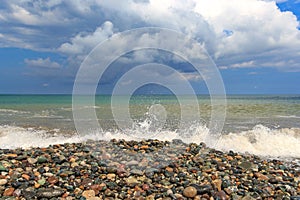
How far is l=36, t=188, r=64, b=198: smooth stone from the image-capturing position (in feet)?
13.8

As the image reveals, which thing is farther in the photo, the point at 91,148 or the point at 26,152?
the point at 91,148

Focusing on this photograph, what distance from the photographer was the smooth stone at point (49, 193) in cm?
420

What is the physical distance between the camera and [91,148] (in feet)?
21.3

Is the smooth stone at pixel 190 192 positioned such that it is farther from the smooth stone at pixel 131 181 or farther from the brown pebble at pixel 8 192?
the brown pebble at pixel 8 192

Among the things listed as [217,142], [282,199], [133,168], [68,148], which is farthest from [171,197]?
[217,142]

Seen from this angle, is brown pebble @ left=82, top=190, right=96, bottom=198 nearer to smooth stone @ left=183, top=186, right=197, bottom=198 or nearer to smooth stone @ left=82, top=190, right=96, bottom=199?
smooth stone @ left=82, top=190, right=96, bottom=199

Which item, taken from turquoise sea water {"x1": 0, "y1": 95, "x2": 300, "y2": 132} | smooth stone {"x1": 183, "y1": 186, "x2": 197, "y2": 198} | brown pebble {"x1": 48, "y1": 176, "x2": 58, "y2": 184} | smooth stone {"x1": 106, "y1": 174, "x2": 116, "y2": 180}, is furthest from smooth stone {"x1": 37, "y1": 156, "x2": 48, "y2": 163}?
turquoise sea water {"x1": 0, "y1": 95, "x2": 300, "y2": 132}

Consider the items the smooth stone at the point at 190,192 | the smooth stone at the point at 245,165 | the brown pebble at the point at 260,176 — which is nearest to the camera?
the smooth stone at the point at 190,192

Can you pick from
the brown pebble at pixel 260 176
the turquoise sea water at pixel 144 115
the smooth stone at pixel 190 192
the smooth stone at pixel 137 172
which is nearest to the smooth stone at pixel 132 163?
the smooth stone at pixel 137 172

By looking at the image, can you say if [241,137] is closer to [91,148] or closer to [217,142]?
[217,142]

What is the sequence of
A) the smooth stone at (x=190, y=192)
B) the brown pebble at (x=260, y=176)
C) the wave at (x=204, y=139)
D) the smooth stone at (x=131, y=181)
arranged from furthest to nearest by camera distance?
the wave at (x=204, y=139)
the brown pebble at (x=260, y=176)
the smooth stone at (x=131, y=181)
the smooth stone at (x=190, y=192)

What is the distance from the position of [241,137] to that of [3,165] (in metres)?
8.09

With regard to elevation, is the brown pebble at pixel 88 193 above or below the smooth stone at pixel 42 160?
below

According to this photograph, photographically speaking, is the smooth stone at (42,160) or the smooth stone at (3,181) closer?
A: the smooth stone at (3,181)
